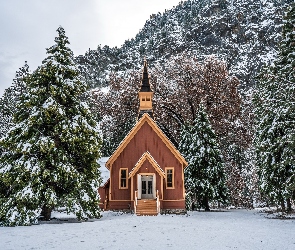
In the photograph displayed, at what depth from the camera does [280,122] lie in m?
25.8

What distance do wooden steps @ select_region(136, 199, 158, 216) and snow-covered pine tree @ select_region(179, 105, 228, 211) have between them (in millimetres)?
7252

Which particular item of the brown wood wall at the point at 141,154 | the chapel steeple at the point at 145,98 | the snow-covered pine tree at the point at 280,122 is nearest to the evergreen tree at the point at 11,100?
the chapel steeple at the point at 145,98

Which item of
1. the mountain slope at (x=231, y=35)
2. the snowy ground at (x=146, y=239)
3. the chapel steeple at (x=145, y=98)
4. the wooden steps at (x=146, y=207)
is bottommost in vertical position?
the snowy ground at (x=146, y=239)

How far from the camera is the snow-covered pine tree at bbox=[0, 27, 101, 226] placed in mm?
18000

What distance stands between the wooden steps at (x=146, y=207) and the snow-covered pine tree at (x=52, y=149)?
17.7 feet

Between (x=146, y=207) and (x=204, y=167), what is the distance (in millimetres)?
A: 8916

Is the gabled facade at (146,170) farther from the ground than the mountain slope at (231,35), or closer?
closer

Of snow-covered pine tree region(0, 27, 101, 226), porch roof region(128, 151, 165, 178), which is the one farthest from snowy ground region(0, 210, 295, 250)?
porch roof region(128, 151, 165, 178)

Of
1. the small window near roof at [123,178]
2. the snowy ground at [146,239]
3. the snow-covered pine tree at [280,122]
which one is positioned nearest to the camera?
the snowy ground at [146,239]

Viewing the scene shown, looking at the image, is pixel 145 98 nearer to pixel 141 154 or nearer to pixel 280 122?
pixel 141 154

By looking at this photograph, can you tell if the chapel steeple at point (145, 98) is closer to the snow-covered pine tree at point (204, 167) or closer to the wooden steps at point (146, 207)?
the snow-covered pine tree at point (204, 167)

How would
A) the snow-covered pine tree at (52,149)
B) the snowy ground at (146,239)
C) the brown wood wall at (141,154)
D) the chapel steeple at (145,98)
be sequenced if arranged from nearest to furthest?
the snowy ground at (146,239) < the snow-covered pine tree at (52,149) < the brown wood wall at (141,154) < the chapel steeple at (145,98)

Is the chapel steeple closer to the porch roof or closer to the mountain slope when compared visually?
the porch roof

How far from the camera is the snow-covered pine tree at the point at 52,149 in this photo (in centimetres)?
1800
